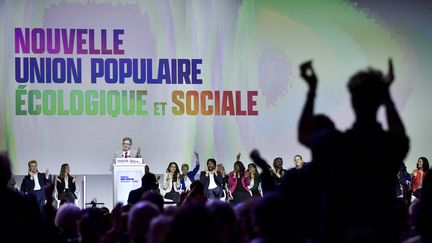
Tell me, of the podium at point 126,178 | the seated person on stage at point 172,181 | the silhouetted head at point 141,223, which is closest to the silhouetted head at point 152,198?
the silhouetted head at point 141,223

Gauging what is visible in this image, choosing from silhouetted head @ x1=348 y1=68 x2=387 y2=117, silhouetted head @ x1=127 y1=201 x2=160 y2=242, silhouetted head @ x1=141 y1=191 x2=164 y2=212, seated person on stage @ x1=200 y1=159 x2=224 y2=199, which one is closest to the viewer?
silhouetted head @ x1=348 y1=68 x2=387 y2=117

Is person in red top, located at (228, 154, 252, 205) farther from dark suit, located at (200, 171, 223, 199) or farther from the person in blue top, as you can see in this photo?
the person in blue top

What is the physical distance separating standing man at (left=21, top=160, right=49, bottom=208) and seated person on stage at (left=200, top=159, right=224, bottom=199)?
2.95 metres

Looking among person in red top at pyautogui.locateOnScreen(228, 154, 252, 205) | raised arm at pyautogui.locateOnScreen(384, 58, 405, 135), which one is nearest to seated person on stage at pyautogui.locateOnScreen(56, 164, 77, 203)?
person in red top at pyautogui.locateOnScreen(228, 154, 252, 205)

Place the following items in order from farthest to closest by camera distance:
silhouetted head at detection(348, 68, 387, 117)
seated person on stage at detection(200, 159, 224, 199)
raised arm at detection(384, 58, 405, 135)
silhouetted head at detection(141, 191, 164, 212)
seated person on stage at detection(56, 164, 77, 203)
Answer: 1. seated person on stage at detection(200, 159, 224, 199)
2. seated person on stage at detection(56, 164, 77, 203)
3. silhouetted head at detection(141, 191, 164, 212)
4. raised arm at detection(384, 58, 405, 135)
5. silhouetted head at detection(348, 68, 387, 117)

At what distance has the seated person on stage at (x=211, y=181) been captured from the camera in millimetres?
16109

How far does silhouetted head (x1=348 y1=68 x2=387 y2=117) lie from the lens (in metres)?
4.07

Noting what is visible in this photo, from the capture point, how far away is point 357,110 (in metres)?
4.10

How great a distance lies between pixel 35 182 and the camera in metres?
16.1

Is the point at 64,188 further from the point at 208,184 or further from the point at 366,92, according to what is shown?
the point at 366,92

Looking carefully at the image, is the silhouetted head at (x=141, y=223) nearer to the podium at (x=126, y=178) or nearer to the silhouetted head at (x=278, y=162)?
the podium at (x=126, y=178)

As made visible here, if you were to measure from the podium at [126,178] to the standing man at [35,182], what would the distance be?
71.7 inches

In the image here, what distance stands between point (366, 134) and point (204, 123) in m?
13.5

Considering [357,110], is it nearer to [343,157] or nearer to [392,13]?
[343,157]
